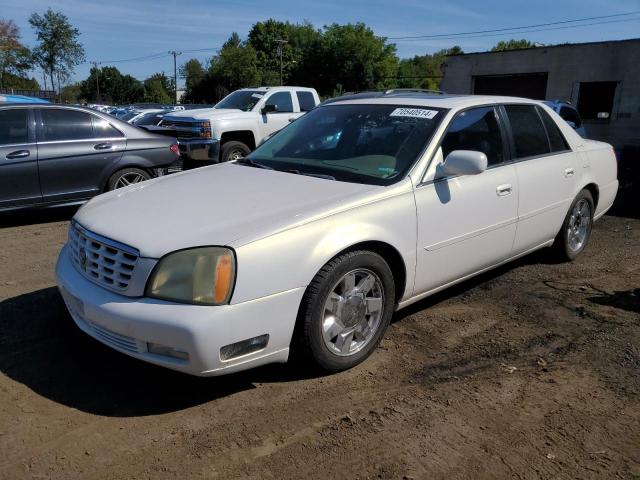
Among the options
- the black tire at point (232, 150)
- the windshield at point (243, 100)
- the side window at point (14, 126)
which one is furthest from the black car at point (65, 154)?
the windshield at point (243, 100)

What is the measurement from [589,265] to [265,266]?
4.04 metres

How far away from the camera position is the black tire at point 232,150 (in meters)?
10.6

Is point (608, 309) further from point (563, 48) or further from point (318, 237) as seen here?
point (563, 48)

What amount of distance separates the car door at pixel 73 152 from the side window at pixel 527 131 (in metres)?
5.09

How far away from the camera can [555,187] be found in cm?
489

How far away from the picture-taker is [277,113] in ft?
37.6

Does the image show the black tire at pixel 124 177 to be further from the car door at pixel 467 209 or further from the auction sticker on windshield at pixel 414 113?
the car door at pixel 467 209

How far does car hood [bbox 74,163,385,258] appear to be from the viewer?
2.90m

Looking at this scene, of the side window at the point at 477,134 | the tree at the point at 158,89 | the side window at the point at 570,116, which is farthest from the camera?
the tree at the point at 158,89

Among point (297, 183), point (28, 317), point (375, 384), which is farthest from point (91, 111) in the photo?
point (375, 384)

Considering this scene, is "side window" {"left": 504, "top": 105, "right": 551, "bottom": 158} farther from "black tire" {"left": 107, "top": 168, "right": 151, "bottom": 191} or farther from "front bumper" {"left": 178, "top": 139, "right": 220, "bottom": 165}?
"front bumper" {"left": 178, "top": 139, "right": 220, "bottom": 165}

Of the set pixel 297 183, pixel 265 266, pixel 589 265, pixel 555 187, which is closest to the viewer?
pixel 265 266

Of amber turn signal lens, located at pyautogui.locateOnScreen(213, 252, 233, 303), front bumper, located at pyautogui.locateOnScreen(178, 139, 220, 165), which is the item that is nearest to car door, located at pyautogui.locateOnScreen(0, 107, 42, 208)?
front bumper, located at pyautogui.locateOnScreen(178, 139, 220, 165)

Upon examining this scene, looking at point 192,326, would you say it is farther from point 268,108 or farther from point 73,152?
point 268,108
